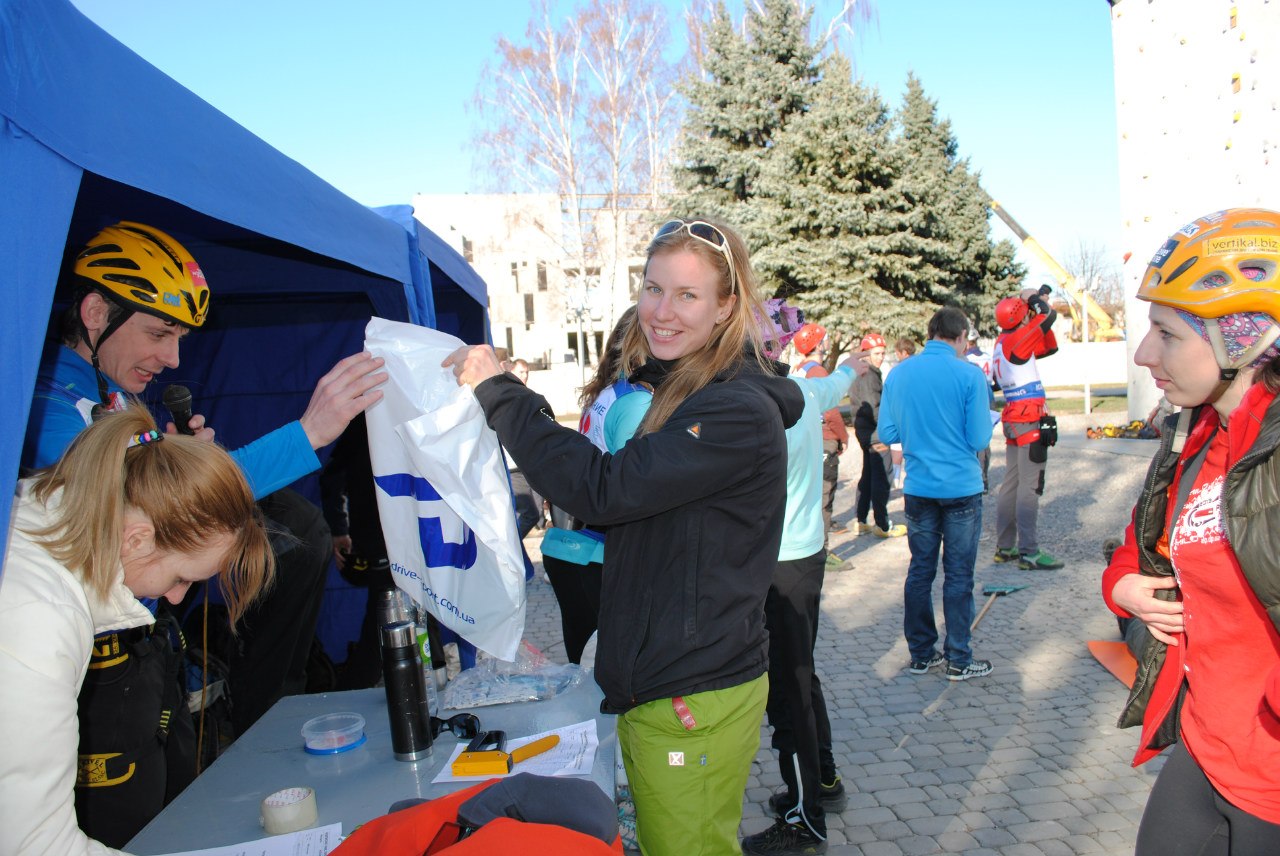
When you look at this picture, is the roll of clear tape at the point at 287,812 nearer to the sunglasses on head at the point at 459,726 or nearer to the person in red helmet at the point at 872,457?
the sunglasses on head at the point at 459,726

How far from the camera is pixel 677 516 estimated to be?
184 cm

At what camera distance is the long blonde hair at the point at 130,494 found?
145cm

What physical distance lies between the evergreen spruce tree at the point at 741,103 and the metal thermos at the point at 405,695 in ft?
59.9

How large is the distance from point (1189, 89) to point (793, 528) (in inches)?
489

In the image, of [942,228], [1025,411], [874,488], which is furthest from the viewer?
[942,228]

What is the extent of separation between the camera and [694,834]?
1.85 metres

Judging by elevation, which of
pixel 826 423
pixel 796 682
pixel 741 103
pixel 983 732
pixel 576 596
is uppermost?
pixel 741 103

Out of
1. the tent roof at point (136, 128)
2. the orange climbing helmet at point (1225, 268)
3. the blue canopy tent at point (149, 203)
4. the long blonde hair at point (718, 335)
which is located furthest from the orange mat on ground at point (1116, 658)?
the tent roof at point (136, 128)

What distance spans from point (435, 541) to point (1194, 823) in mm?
1953

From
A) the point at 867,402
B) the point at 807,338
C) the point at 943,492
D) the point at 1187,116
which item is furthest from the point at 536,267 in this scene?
the point at 943,492

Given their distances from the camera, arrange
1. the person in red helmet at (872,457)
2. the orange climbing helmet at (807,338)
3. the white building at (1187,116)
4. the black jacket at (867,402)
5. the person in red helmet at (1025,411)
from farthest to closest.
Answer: the white building at (1187,116), the black jacket at (867,402), the person in red helmet at (872,457), the person in red helmet at (1025,411), the orange climbing helmet at (807,338)

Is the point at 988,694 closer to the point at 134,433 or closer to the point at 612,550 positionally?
the point at 612,550

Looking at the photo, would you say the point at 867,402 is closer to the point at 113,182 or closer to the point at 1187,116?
the point at 1187,116

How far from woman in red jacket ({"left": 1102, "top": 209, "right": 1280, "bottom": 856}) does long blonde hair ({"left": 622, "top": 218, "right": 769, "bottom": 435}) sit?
31.9 inches
